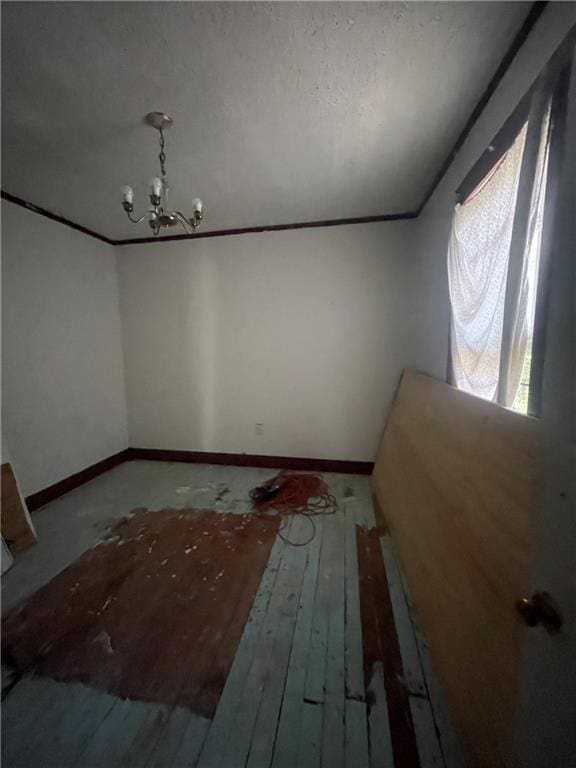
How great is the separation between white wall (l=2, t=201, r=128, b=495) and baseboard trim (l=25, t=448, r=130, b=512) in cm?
6

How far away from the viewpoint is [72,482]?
246cm

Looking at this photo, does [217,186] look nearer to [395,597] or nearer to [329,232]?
[329,232]

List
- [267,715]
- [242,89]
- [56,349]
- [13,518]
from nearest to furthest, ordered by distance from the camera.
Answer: [267,715], [242,89], [13,518], [56,349]

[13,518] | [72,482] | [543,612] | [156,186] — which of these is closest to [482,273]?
[543,612]

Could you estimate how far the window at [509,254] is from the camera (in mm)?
887

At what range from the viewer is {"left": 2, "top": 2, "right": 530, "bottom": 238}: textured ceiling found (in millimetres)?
965

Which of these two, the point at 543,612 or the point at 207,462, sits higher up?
the point at 543,612

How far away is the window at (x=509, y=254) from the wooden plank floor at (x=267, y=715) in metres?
1.17

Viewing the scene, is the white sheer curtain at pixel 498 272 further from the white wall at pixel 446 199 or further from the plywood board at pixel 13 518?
the plywood board at pixel 13 518

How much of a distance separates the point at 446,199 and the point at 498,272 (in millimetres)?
978

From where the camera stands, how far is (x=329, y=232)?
259cm

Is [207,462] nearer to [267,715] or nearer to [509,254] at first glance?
[267,715]

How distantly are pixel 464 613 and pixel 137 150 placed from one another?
2856mm

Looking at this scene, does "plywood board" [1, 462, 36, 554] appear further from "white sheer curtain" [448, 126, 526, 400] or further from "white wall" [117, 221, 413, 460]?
"white sheer curtain" [448, 126, 526, 400]
